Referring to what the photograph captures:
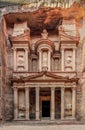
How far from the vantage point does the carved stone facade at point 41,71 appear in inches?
891

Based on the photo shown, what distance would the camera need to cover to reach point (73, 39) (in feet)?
77.3

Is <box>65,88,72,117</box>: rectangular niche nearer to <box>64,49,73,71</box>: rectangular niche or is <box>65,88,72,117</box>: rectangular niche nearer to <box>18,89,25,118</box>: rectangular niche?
<box>64,49,73,71</box>: rectangular niche

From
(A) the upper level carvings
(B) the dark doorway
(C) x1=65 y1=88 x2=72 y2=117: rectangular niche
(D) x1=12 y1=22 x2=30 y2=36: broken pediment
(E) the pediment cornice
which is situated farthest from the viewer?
(D) x1=12 y1=22 x2=30 y2=36: broken pediment

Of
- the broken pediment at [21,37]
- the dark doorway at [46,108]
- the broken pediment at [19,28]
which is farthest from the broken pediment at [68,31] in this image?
the dark doorway at [46,108]

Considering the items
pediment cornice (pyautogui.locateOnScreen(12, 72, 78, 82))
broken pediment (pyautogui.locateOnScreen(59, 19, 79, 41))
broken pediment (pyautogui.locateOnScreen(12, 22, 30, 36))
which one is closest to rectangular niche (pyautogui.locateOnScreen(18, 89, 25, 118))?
pediment cornice (pyautogui.locateOnScreen(12, 72, 78, 82))

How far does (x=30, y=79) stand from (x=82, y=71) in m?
3.75

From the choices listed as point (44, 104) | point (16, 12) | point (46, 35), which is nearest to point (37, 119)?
point (44, 104)

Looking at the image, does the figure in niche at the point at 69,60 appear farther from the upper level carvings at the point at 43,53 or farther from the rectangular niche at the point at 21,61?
the rectangular niche at the point at 21,61

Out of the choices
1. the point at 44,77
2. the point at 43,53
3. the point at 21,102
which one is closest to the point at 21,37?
the point at 43,53

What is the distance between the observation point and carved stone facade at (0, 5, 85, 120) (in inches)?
891

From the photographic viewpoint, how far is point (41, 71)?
22891 mm
